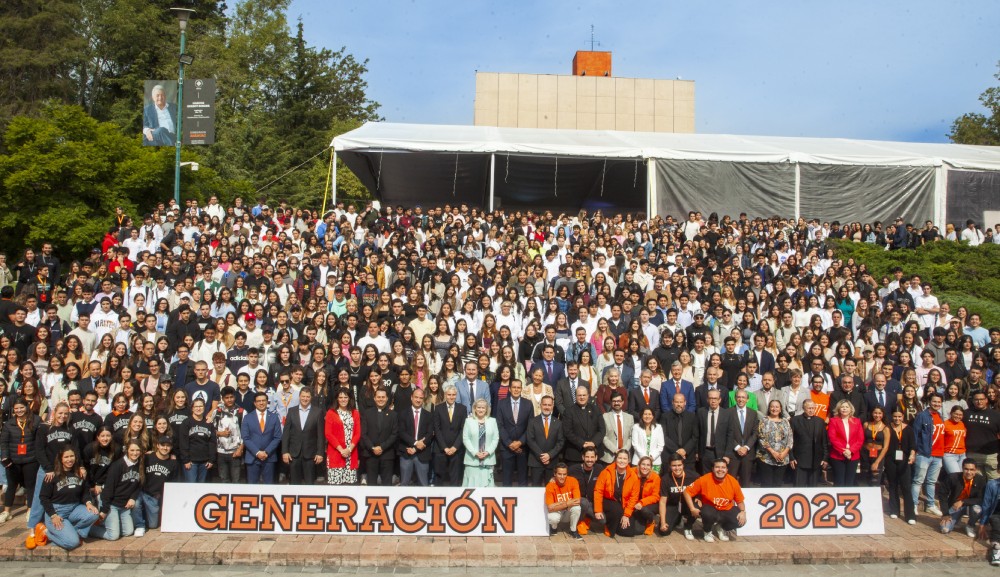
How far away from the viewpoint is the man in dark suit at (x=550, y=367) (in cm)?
955

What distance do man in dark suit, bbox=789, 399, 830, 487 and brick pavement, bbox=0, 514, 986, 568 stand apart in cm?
100

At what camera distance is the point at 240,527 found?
7656 millimetres

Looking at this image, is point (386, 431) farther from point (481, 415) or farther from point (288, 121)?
point (288, 121)

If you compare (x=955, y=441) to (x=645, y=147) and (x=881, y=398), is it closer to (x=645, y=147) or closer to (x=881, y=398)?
(x=881, y=398)

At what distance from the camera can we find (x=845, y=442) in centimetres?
862

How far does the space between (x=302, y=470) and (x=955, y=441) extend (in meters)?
7.84

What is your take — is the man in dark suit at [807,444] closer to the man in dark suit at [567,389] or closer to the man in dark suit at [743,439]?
the man in dark suit at [743,439]

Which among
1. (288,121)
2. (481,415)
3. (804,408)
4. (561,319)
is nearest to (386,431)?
(481,415)

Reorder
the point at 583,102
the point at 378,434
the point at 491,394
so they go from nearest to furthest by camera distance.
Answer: the point at 378,434
the point at 491,394
the point at 583,102

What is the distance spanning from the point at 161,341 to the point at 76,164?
487 inches

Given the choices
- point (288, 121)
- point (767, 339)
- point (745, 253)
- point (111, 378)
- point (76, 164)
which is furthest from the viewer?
point (288, 121)

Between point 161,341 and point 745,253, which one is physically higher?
point 745,253

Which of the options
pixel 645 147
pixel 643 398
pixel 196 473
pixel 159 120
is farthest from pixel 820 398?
pixel 159 120

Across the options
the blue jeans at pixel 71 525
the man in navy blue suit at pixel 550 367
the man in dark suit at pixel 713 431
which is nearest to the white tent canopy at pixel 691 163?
the man in navy blue suit at pixel 550 367
